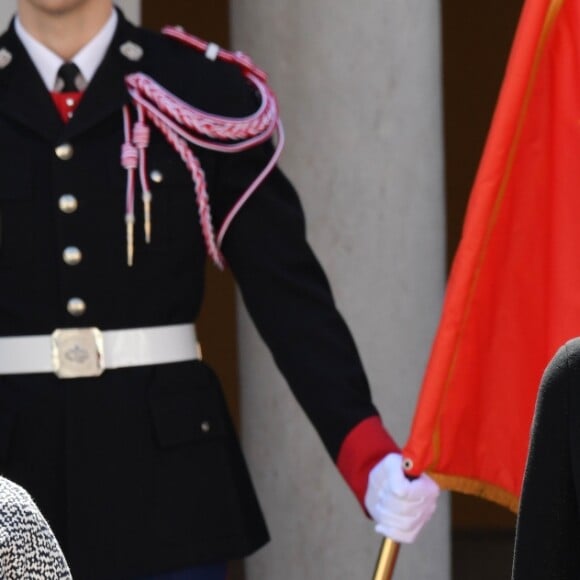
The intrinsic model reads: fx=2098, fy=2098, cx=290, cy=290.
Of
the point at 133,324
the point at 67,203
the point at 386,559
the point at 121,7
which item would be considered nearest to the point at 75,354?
the point at 133,324

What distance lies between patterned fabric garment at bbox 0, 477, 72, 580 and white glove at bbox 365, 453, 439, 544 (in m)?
1.78

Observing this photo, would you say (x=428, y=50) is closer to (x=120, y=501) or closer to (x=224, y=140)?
(x=224, y=140)

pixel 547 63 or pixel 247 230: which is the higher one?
pixel 547 63

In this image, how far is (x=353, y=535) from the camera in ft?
16.0

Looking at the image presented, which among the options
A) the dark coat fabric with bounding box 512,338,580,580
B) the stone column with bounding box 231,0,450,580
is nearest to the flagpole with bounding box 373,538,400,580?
the stone column with bounding box 231,0,450,580

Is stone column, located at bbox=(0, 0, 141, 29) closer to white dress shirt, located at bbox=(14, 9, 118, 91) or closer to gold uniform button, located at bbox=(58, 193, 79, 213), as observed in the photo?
white dress shirt, located at bbox=(14, 9, 118, 91)

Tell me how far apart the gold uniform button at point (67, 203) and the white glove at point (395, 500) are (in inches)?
26.4

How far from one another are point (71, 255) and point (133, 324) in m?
0.16

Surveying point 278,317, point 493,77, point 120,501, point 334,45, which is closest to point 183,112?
point 278,317

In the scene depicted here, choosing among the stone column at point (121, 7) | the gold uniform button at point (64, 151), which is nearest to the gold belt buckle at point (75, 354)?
the gold uniform button at point (64, 151)

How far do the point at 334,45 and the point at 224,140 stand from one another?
4.28 feet

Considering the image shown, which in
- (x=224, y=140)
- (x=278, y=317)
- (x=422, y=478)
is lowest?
(x=422, y=478)

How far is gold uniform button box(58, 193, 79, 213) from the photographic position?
3531 mm

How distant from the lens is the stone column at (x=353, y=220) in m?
4.89
